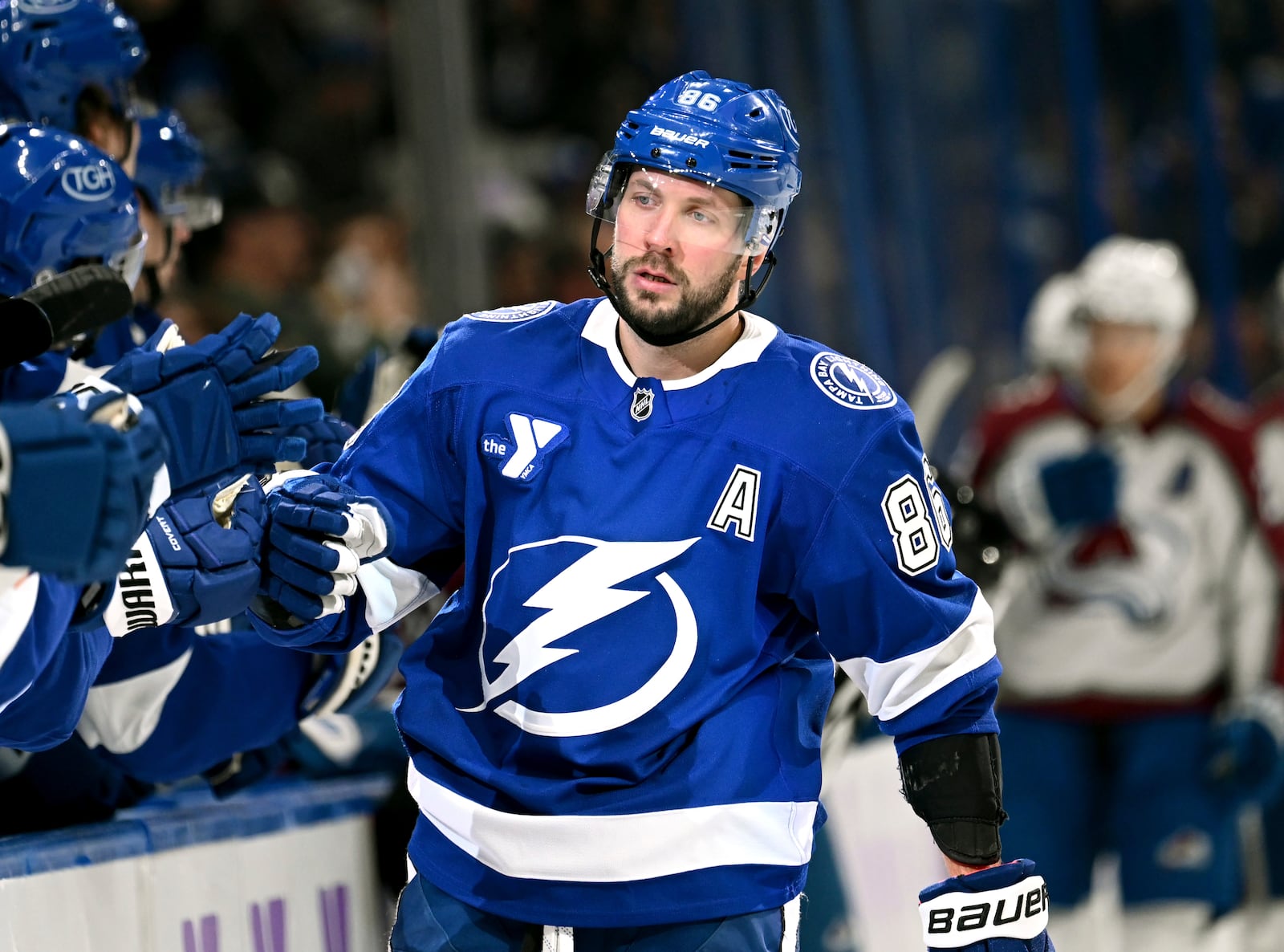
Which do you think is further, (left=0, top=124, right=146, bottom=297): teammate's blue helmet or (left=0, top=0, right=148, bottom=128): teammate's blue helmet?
(left=0, top=0, right=148, bottom=128): teammate's blue helmet

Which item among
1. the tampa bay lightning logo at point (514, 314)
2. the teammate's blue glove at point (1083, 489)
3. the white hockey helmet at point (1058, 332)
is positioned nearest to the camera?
the tampa bay lightning logo at point (514, 314)

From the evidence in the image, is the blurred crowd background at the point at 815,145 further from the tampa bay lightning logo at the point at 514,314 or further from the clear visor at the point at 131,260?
the tampa bay lightning logo at the point at 514,314

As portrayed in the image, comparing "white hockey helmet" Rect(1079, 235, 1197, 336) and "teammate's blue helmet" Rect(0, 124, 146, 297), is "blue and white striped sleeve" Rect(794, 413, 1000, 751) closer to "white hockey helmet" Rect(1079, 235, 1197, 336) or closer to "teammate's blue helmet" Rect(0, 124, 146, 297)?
"teammate's blue helmet" Rect(0, 124, 146, 297)

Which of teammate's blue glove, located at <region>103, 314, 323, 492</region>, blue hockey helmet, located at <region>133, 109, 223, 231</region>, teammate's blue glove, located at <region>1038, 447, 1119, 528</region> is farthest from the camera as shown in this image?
teammate's blue glove, located at <region>1038, 447, 1119, 528</region>

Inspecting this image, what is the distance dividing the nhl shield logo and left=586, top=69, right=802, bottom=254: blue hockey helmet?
282 mm

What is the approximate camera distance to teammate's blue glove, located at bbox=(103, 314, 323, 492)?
227 centimetres

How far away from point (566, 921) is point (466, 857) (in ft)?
0.56

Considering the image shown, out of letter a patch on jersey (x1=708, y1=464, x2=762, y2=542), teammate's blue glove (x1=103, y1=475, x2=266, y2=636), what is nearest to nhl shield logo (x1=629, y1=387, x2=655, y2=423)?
letter a patch on jersey (x1=708, y1=464, x2=762, y2=542)

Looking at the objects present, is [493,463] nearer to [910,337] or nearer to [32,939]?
[32,939]

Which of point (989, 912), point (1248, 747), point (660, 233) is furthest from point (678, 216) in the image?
point (1248, 747)

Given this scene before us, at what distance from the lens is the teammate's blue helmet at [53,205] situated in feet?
8.84

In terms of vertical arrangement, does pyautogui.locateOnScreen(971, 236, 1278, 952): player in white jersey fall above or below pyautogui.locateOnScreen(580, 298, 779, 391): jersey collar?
below

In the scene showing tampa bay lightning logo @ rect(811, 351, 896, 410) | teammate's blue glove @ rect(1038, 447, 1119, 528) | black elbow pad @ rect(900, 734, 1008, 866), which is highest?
tampa bay lightning logo @ rect(811, 351, 896, 410)

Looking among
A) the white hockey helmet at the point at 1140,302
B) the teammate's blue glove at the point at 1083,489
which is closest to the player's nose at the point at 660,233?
the teammate's blue glove at the point at 1083,489
